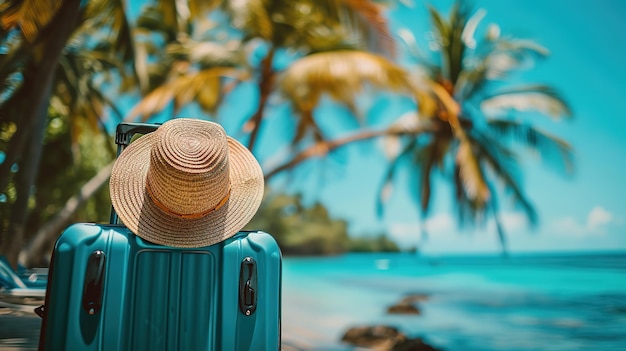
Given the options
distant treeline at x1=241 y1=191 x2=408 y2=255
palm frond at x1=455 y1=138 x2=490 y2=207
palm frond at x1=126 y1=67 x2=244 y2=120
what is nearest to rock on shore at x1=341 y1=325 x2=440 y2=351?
palm frond at x1=455 y1=138 x2=490 y2=207

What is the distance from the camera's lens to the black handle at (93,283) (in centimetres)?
155

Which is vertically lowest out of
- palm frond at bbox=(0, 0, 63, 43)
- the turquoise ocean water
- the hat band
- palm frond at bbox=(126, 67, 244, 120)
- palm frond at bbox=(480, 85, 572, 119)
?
the turquoise ocean water

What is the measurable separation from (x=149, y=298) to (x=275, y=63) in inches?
326

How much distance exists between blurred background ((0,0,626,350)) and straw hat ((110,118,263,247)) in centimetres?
179

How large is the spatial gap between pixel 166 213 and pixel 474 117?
10163 millimetres

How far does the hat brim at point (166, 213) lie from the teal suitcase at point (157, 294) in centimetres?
4

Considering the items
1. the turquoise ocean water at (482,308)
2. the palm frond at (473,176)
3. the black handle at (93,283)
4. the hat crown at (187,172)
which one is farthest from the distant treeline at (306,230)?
the black handle at (93,283)

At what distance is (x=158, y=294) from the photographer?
1.67m

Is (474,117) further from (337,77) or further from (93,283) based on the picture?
(93,283)

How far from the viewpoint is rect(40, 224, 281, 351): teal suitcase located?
1543mm

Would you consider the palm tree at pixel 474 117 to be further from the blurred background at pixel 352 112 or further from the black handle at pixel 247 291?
the black handle at pixel 247 291

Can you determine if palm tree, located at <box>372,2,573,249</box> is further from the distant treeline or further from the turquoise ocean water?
the distant treeline

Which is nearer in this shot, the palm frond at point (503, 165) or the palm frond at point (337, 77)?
the palm frond at point (337, 77)

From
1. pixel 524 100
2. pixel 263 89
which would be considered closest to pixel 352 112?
pixel 263 89
